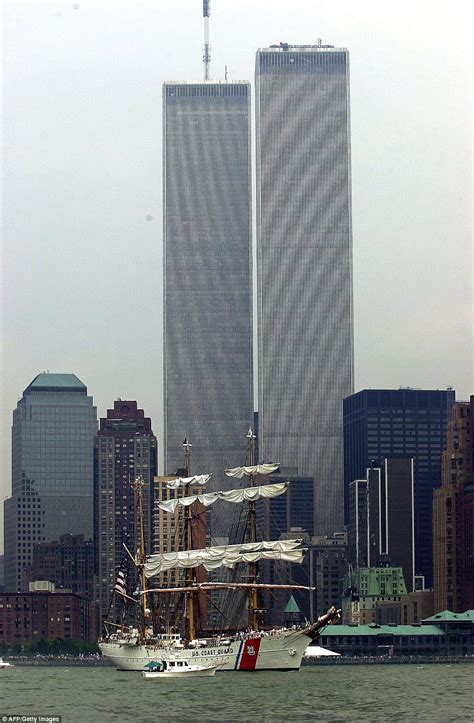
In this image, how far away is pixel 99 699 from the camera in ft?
468

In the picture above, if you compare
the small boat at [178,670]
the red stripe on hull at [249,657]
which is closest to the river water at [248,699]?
the small boat at [178,670]

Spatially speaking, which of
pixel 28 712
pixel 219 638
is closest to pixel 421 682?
pixel 219 638

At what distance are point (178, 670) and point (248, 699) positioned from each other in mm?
45205

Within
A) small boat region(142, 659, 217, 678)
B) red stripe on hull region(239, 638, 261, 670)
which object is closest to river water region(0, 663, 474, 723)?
small boat region(142, 659, 217, 678)

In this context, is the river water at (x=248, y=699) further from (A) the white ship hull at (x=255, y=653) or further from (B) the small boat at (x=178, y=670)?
(A) the white ship hull at (x=255, y=653)

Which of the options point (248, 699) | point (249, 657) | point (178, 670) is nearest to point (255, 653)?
point (249, 657)

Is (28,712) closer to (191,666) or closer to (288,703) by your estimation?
(288,703)

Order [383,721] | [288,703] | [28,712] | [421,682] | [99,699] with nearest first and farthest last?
[383,721] < [28,712] < [288,703] < [99,699] < [421,682]

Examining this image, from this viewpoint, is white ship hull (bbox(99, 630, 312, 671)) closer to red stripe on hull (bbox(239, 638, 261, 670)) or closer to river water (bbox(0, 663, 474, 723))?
red stripe on hull (bbox(239, 638, 261, 670))

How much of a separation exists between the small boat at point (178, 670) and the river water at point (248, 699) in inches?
56.3

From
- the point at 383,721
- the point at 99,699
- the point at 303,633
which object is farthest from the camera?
the point at 303,633

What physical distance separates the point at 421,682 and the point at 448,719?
6342 centimetres

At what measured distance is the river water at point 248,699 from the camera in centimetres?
11812

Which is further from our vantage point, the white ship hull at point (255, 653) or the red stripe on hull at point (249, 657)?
the red stripe on hull at point (249, 657)
